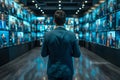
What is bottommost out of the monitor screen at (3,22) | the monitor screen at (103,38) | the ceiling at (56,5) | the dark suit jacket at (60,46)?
the monitor screen at (103,38)

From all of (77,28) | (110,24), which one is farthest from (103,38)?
(77,28)

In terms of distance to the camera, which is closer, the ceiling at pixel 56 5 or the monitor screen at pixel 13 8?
the monitor screen at pixel 13 8

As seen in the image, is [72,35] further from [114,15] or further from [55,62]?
[114,15]

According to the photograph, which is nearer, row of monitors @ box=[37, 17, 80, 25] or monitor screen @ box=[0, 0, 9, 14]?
monitor screen @ box=[0, 0, 9, 14]

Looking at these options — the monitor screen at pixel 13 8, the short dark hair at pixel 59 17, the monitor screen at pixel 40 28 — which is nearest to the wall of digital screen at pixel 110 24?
the monitor screen at pixel 13 8

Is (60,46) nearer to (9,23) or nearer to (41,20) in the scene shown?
(9,23)

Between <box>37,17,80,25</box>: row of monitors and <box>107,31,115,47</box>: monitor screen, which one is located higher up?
<box>37,17,80,25</box>: row of monitors

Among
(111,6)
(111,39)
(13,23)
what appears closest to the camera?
(111,39)

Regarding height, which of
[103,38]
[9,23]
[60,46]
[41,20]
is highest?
[41,20]

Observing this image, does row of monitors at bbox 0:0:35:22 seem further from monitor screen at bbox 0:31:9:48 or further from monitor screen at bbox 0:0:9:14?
monitor screen at bbox 0:31:9:48

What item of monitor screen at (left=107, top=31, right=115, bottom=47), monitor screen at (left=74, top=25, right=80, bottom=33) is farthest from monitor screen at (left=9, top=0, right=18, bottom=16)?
monitor screen at (left=74, top=25, right=80, bottom=33)

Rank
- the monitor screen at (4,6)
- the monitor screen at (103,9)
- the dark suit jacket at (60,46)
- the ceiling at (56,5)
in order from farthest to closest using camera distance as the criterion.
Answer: the ceiling at (56,5)
the monitor screen at (103,9)
the monitor screen at (4,6)
the dark suit jacket at (60,46)

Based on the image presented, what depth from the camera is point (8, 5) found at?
10.1 meters

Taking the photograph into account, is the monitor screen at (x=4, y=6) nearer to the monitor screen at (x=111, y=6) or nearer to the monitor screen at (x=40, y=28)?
the monitor screen at (x=111, y=6)
